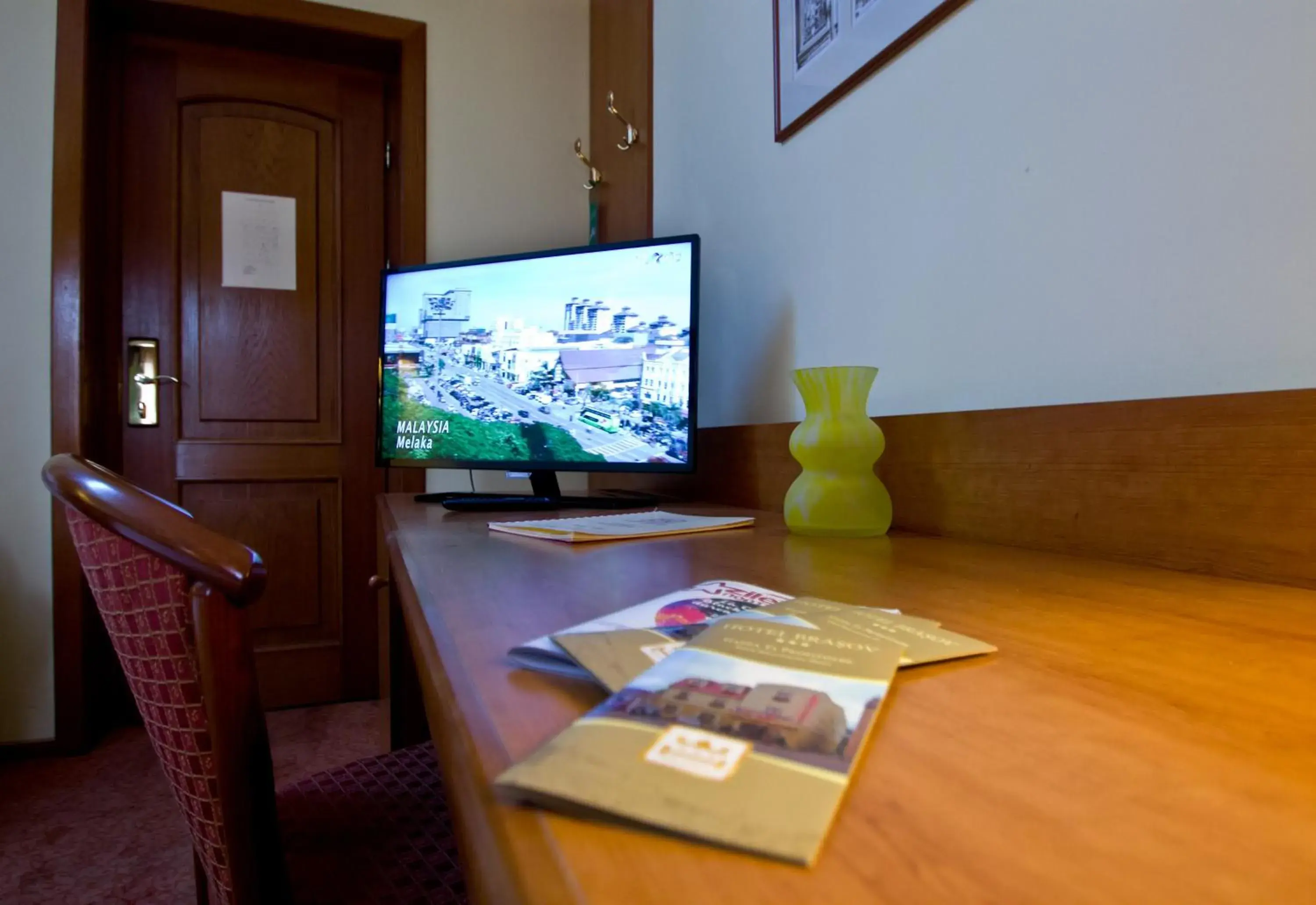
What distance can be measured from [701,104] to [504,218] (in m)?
0.91

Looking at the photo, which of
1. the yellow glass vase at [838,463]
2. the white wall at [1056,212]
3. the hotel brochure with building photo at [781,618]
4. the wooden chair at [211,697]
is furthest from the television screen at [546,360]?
the hotel brochure with building photo at [781,618]

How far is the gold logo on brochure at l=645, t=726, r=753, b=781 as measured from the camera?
206 millimetres

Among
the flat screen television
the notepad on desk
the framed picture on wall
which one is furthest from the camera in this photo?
the flat screen television

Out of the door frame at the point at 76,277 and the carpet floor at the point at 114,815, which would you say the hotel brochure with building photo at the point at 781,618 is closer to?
the carpet floor at the point at 114,815

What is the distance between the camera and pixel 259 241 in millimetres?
2281

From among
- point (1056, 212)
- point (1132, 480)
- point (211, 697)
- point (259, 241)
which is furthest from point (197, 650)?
point (259, 241)

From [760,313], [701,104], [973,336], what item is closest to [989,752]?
[973,336]

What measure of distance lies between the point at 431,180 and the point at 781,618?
2.19m

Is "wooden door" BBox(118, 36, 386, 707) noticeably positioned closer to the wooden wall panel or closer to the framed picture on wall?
the framed picture on wall

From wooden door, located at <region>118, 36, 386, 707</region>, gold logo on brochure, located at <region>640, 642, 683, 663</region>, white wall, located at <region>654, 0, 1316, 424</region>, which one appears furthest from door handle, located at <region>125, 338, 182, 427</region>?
gold logo on brochure, located at <region>640, 642, 683, 663</region>

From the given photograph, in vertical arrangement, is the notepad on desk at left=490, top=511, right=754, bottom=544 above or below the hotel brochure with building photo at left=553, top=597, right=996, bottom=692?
below

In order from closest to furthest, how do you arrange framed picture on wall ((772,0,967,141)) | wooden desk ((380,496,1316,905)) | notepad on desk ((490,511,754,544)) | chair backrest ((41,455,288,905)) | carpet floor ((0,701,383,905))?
1. wooden desk ((380,496,1316,905))
2. chair backrest ((41,455,288,905))
3. notepad on desk ((490,511,754,544))
4. framed picture on wall ((772,0,967,141))
5. carpet floor ((0,701,383,905))

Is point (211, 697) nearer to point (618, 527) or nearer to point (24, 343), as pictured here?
point (618, 527)

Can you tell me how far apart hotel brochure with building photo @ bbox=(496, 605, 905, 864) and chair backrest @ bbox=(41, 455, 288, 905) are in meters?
0.38
